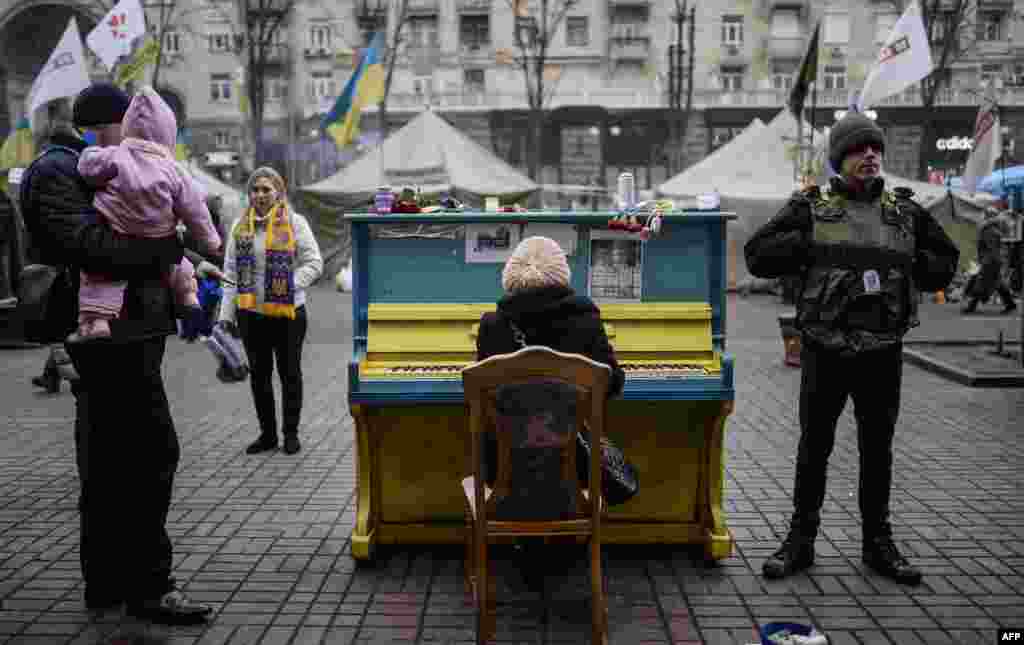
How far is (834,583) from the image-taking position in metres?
4.23

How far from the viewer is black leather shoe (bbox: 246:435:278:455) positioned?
21.8ft

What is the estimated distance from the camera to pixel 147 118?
11.8 feet

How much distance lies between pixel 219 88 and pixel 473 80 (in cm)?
1341

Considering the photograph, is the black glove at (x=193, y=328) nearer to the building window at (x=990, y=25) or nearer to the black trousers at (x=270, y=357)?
the black trousers at (x=270, y=357)

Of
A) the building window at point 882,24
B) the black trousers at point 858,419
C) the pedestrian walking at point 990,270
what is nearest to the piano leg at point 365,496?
the black trousers at point 858,419

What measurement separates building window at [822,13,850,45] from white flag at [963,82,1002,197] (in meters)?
33.1

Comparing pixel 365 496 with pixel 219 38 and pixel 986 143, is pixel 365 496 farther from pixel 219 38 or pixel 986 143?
pixel 219 38

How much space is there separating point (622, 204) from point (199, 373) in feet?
22.4

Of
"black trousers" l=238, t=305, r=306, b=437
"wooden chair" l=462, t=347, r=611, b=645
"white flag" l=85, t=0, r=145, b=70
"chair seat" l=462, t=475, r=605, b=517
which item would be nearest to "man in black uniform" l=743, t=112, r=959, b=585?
"chair seat" l=462, t=475, r=605, b=517

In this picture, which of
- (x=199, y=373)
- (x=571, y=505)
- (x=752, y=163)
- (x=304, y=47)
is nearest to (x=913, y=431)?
(x=571, y=505)

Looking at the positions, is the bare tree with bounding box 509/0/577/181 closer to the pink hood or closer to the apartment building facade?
the apartment building facade

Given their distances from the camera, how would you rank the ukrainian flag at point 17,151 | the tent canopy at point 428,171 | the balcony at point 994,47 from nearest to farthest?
the ukrainian flag at point 17,151, the tent canopy at point 428,171, the balcony at point 994,47

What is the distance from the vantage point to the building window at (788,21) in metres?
45.1

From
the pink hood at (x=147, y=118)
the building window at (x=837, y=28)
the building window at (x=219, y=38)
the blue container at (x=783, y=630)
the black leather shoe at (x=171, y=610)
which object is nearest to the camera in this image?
the blue container at (x=783, y=630)
